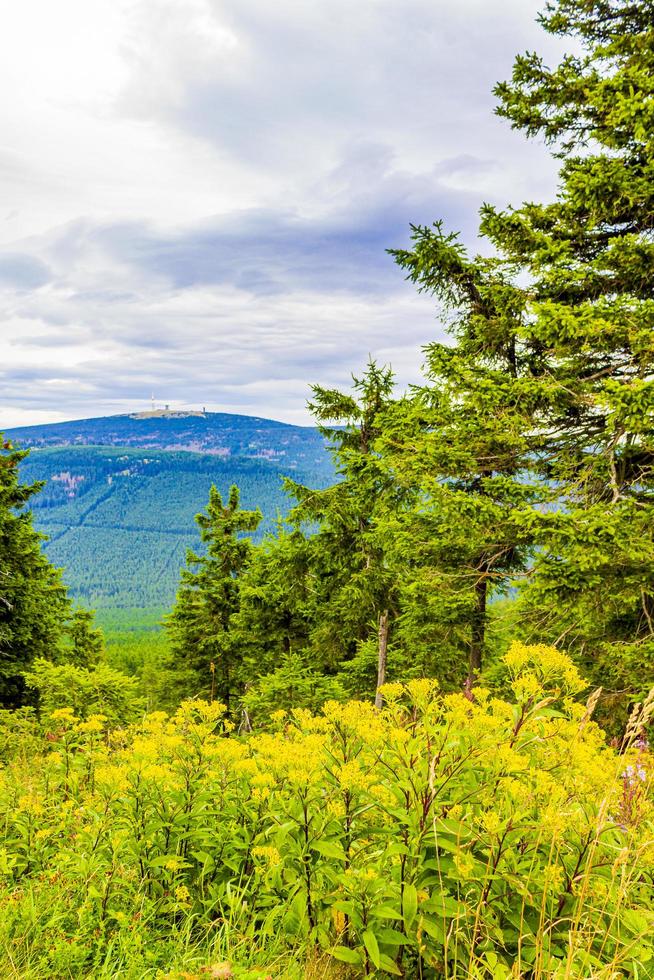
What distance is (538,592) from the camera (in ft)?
24.3

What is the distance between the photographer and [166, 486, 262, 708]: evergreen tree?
930 inches

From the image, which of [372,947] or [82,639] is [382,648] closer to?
[82,639]

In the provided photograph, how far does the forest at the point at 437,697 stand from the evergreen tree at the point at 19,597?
107 mm

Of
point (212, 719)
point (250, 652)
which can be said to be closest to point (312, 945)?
point (212, 719)

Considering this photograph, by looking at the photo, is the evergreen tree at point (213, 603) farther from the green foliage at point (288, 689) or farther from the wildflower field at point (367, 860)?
the wildflower field at point (367, 860)

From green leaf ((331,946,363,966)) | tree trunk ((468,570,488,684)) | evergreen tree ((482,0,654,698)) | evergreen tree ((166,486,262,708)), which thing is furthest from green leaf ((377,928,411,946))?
evergreen tree ((166,486,262,708))

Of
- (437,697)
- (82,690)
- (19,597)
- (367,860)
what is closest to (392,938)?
(367,860)

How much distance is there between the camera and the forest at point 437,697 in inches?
80.2

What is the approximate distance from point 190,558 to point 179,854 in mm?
24182

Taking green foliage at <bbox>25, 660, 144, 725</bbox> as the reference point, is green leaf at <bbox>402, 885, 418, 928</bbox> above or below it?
above

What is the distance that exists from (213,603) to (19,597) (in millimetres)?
9080

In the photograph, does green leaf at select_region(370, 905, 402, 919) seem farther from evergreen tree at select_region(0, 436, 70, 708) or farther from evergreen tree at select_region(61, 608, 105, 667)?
evergreen tree at select_region(61, 608, 105, 667)

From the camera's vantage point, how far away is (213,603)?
79.9ft

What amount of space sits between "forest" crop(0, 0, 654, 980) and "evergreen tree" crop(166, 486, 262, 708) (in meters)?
1.87
